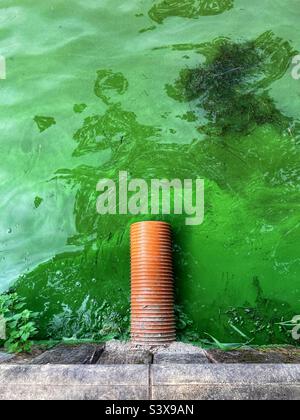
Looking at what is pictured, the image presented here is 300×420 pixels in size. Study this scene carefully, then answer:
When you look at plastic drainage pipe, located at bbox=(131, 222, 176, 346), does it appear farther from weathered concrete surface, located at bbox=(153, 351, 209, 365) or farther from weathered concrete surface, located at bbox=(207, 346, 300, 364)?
weathered concrete surface, located at bbox=(207, 346, 300, 364)

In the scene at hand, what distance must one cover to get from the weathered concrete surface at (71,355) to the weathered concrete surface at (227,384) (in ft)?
1.88

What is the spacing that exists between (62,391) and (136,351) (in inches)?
29.0

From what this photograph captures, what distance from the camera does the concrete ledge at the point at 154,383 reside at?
185cm

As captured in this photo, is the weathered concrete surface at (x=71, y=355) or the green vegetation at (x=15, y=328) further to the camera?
the green vegetation at (x=15, y=328)

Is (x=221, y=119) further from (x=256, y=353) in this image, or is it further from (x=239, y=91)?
(x=256, y=353)

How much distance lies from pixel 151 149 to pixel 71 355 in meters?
1.91

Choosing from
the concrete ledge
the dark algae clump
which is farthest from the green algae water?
the concrete ledge

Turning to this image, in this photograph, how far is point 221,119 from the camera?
12.4ft

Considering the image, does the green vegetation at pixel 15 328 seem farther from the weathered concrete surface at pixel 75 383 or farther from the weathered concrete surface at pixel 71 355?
the weathered concrete surface at pixel 75 383

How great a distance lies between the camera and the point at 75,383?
190 centimetres

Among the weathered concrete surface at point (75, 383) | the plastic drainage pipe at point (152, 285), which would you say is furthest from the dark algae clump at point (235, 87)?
the weathered concrete surface at point (75, 383)

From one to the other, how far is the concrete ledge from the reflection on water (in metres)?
3.53

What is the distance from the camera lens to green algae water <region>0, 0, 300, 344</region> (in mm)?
3154

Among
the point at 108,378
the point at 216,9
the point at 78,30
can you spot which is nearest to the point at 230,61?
the point at 216,9
